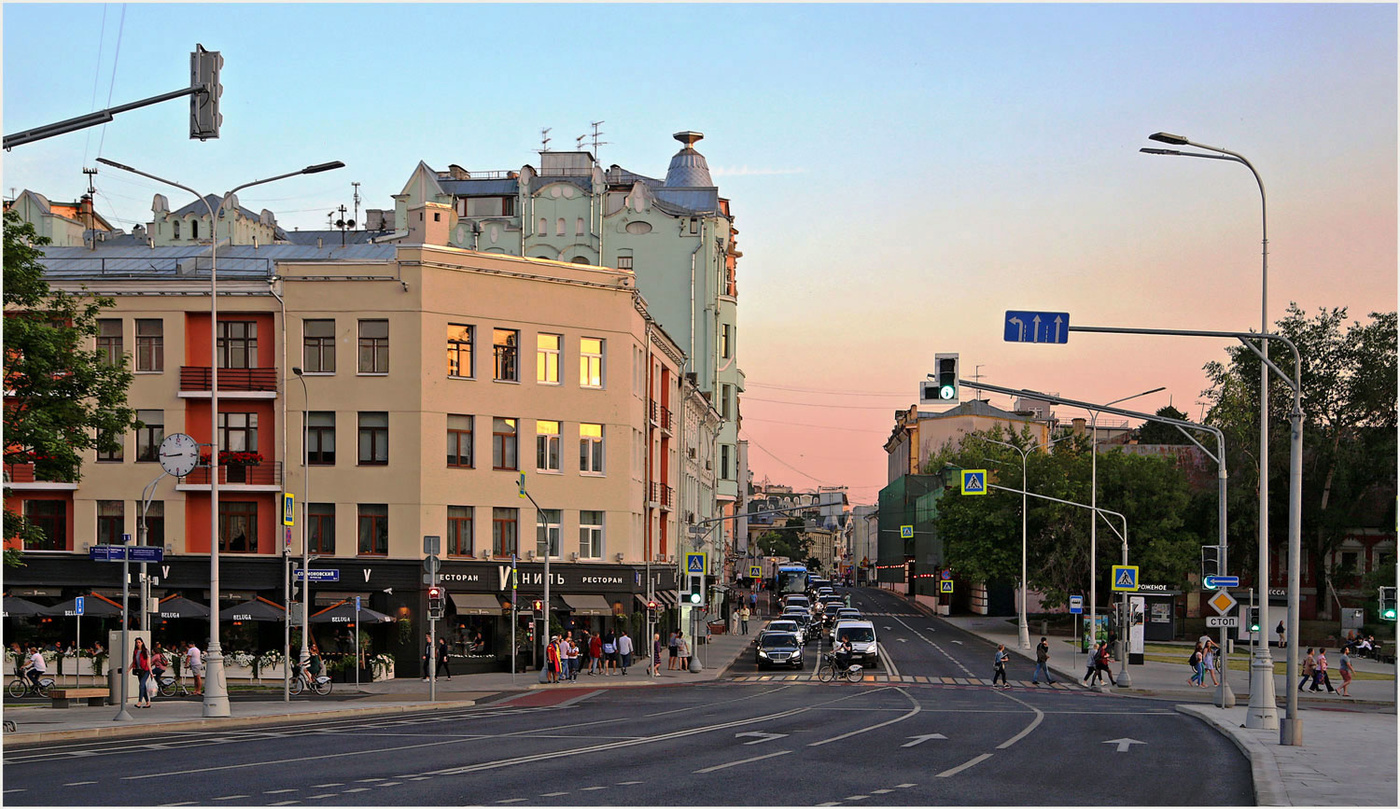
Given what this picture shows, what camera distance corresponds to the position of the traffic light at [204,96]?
15602mm

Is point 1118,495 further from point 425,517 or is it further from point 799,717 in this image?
point 799,717

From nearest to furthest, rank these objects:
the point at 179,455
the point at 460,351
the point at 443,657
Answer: the point at 179,455 → the point at 443,657 → the point at 460,351

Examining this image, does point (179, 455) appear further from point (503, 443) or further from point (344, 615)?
point (503, 443)

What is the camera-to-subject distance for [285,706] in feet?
113

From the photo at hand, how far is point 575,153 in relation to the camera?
85500mm

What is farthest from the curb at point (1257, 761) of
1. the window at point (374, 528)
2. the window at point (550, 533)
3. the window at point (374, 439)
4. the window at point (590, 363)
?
the window at point (374, 439)

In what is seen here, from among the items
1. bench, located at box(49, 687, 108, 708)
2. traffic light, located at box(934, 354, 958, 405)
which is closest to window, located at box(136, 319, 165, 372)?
bench, located at box(49, 687, 108, 708)

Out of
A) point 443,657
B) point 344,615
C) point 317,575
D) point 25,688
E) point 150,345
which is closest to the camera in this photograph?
point 25,688

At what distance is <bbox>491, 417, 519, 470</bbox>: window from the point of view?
51.6m

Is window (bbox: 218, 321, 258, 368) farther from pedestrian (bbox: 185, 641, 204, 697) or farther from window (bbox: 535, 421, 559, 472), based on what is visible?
pedestrian (bbox: 185, 641, 204, 697)

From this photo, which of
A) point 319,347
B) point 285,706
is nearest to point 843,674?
point 319,347

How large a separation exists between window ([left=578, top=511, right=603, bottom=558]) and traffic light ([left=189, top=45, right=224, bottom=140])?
3843cm

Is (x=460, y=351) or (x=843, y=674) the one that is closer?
(x=843, y=674)

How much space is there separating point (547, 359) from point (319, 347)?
8.15 metres
